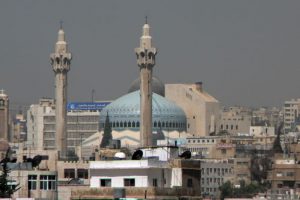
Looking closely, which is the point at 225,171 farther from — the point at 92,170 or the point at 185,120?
the point at 92,170

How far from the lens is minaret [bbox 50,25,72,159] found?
128375 millimetres

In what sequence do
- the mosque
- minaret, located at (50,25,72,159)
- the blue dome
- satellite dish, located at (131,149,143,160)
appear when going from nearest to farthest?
satellite dish, located at (131,149,143,160) < minaret, located at (50,25,72,159) < the mosque < the blue dome

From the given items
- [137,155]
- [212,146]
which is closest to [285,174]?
[212,146]

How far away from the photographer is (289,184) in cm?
10075

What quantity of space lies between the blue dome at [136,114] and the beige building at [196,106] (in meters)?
13.3

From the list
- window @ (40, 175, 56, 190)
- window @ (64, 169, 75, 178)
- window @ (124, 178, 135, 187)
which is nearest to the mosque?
window @ (64, 169, 75, 178)

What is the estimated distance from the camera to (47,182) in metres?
40.9

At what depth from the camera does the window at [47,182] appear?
134ft

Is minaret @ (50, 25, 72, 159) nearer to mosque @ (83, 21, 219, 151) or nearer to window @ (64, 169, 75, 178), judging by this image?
mosque @ (83, 21, 219, 151)

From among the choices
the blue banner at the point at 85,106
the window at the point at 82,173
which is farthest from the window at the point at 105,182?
the blue banner at the point at 85,106

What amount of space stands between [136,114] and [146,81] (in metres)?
32.5

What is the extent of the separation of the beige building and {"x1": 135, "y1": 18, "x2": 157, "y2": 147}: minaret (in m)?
Answer: 46.8

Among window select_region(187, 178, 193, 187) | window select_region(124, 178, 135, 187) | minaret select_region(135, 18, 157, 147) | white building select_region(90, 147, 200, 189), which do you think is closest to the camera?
window select_region(124, 178, 135, 187)

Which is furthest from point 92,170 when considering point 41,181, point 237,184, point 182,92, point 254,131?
point 254,131
